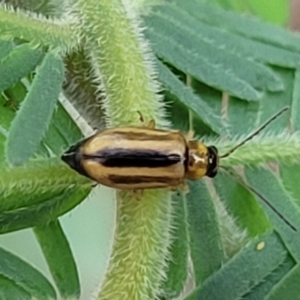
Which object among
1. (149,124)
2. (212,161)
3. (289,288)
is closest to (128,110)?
(149,124)

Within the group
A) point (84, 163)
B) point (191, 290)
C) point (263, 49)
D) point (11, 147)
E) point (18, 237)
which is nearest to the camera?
point (11, 147)

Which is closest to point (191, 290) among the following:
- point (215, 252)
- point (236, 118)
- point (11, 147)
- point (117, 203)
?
point (215, 252)

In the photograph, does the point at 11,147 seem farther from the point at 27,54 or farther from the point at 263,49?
the point at 263,49

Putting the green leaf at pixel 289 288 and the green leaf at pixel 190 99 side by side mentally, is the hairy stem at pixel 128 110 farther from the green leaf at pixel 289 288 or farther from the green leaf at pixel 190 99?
the green leaf at pixel 289 288

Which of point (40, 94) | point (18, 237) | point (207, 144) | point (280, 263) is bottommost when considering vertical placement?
point (18, 237)

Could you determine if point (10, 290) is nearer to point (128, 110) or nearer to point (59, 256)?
point (59, 256)
